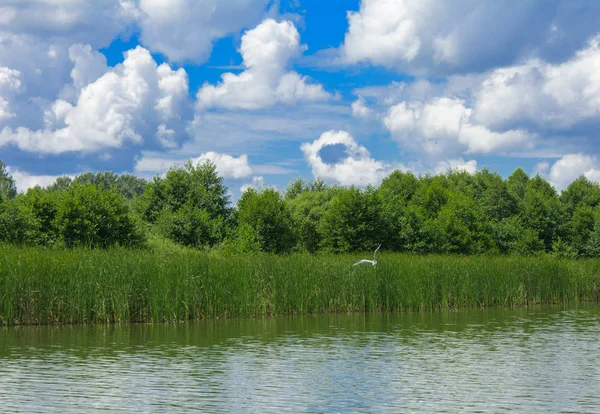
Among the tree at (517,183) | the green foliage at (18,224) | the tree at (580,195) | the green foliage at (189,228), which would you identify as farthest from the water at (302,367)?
the tree at (580,195)

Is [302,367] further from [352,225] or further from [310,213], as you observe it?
[310,213]

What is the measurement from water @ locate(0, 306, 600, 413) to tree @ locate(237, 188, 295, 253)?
1028 inches

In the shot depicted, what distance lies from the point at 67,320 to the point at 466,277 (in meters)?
15.8

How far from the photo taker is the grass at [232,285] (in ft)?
72.7

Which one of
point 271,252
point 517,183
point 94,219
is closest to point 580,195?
point 517,183

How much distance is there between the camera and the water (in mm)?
11555

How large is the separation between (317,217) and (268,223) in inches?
839

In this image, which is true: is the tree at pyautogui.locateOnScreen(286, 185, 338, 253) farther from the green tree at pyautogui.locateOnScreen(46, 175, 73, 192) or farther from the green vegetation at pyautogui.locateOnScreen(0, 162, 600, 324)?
the green tree at pyautogui.locateOnScreen(46, 175, 73, 192)

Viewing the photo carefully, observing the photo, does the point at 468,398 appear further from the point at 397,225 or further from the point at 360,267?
the point at 397,225

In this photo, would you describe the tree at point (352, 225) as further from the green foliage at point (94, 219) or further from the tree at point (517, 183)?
the tree at point (517, 183)

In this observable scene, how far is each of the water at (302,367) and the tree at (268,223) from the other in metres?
26.1

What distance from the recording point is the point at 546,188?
281 ft

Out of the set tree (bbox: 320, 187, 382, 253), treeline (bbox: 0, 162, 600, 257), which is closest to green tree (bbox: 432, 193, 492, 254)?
treeline (bbox: 0, 162, 600, 257)

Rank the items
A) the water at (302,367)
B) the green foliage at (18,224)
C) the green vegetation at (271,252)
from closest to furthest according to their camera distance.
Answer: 1. the water at (302,367)
2. the green vegetation at (271,252)
3. the green foliage at (18,224)
